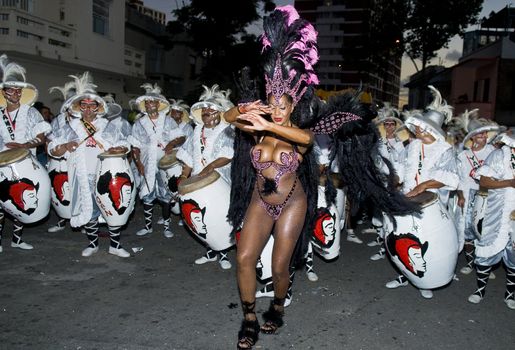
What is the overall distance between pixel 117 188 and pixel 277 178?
230cm

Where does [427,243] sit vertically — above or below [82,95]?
below

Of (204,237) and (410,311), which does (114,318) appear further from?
(410,311)

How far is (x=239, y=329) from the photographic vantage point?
359 cm

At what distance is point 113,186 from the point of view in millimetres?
4879

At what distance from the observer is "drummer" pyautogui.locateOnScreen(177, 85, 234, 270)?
5065 millimetres

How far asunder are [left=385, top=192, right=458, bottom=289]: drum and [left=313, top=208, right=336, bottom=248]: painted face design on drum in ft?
1.88

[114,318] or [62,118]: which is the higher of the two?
[62,118]

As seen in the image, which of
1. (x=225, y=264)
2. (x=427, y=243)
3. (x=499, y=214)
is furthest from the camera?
(x=225, y=264)

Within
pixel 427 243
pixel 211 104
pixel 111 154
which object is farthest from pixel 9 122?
pixel 427 243

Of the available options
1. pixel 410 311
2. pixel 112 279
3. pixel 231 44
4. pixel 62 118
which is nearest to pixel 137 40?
pixel 231 44

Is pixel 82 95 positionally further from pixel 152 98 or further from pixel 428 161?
pixel 428 161

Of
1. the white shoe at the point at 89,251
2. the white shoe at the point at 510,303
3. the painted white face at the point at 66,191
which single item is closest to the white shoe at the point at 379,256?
the white shoe at the point at 510,303

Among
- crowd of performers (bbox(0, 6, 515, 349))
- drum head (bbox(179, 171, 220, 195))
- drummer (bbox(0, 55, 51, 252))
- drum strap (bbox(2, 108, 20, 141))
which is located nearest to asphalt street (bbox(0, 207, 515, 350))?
crowd of performers (bbox(0, 6, 515, 349))

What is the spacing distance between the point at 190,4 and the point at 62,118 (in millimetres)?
17270
